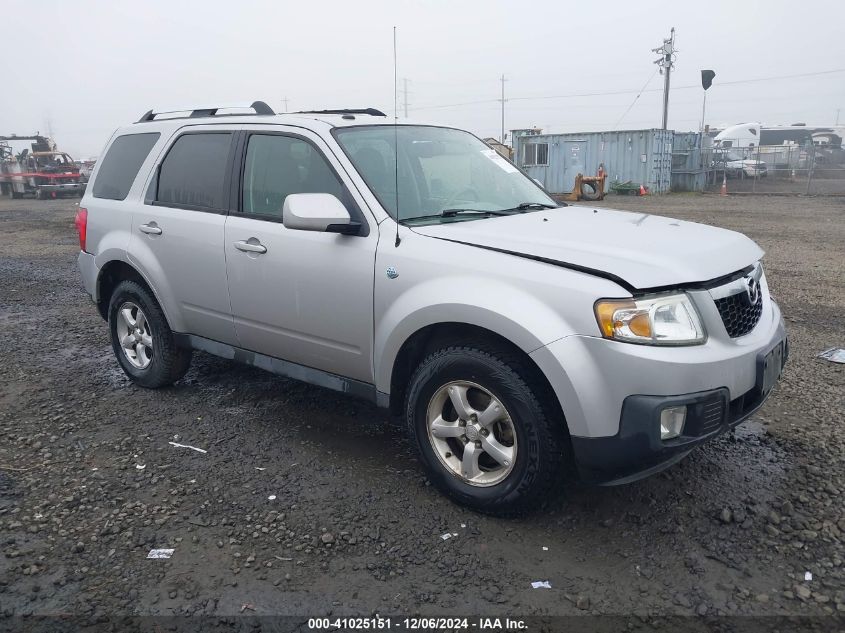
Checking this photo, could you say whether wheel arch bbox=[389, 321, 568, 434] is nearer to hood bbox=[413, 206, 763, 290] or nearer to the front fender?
the front fender

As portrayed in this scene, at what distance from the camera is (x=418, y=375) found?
3363mm

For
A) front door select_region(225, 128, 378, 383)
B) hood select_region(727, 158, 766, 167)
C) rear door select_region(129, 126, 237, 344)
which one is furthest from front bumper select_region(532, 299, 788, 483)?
hood select_region(727, 158, 766, 167)

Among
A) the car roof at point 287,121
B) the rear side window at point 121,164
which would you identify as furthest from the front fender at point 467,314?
the rear side window at point 121,164

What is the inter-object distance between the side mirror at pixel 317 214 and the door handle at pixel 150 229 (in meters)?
1.53

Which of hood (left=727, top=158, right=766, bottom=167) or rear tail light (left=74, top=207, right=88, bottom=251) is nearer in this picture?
rear tail light (left=74, top=207, right=88, bottom=251)

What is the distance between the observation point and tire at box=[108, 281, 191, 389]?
4.83m

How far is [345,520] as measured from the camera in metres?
3.30

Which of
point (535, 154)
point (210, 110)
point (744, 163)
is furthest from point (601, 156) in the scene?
point (210, 110)

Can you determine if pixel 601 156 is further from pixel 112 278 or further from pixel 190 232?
pixel 190 232

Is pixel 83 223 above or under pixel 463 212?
under

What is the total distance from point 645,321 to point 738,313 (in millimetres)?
629

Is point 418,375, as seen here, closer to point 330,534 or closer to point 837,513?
point 330,534

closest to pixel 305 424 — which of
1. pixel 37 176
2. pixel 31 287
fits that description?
pixel 31 287

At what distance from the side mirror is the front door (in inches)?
4.7
